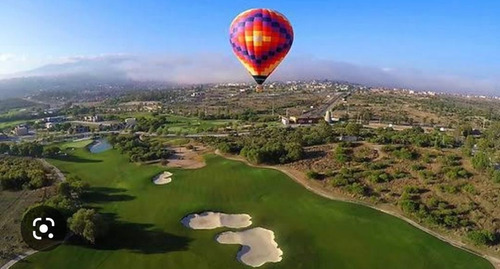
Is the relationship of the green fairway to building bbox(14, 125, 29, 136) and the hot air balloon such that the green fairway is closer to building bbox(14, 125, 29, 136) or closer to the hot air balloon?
the hot air balloon

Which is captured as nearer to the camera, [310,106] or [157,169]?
[157,169]

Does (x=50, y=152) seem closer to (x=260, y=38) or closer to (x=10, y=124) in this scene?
(x=260, y=38)

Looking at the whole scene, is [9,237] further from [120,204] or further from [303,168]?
[303,168]

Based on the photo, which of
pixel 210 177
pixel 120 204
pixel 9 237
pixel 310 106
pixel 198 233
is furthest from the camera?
pixel 310 106

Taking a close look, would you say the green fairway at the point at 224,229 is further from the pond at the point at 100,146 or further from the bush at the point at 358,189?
the pond at the point at 100,146

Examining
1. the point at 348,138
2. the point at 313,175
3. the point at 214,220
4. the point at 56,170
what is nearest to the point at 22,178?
the point at 56,170

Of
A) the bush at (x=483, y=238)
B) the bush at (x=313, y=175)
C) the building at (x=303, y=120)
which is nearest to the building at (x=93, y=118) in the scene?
the building at (x=303, y=120)

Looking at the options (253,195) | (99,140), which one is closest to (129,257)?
(253,195)
